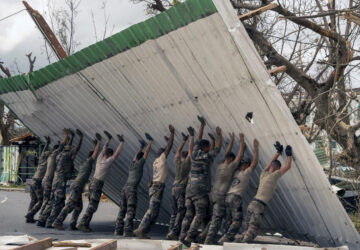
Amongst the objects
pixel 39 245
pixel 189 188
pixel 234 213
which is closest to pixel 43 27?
pixel 189 188

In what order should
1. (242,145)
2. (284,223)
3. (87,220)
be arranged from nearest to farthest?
(242,145)
(284,223)
(87,220)

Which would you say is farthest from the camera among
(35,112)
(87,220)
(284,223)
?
(35,112)

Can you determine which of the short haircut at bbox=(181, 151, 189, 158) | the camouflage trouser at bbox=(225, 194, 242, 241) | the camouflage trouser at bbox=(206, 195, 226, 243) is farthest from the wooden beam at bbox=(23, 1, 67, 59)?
the camouflage trouser at bbox=(225, 194, 242, 241)

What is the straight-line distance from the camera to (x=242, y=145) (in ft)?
28.1

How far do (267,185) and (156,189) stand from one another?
250 centimetres

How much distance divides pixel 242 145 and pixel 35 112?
533 cm

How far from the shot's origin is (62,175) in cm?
1176

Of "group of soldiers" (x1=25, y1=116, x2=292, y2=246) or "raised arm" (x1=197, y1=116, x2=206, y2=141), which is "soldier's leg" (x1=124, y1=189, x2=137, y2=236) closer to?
"group of soldiers" (x1=25, y1=116, x2=292, y2=246)

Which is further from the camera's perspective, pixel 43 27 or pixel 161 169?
pixel 43 27

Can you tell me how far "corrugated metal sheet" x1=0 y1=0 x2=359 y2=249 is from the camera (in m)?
7.59

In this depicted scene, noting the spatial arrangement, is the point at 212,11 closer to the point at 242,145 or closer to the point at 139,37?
the point at 139,37

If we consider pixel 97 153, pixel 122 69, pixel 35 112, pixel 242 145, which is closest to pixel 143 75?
pixel 122 69

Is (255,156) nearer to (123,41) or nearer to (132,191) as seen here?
(123,41)

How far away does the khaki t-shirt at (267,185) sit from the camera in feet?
26.2
